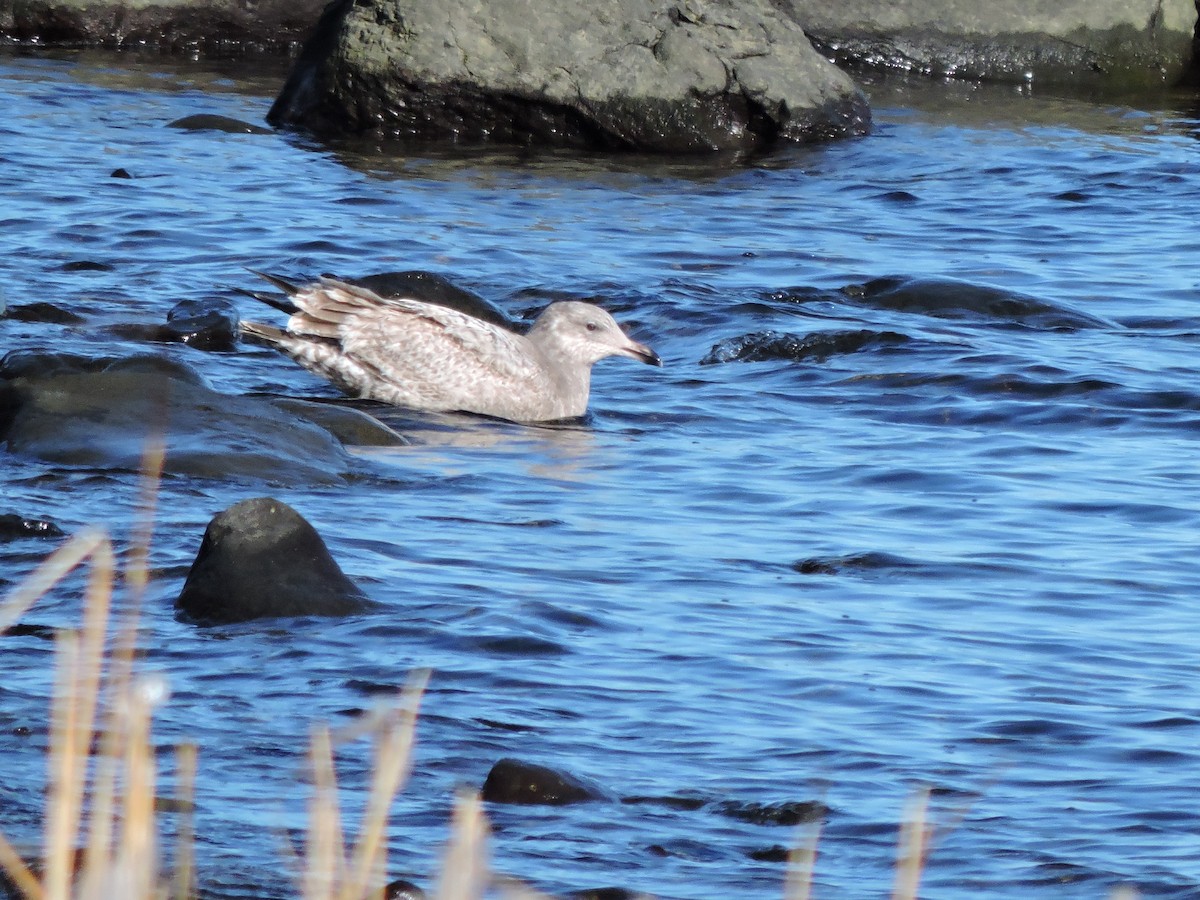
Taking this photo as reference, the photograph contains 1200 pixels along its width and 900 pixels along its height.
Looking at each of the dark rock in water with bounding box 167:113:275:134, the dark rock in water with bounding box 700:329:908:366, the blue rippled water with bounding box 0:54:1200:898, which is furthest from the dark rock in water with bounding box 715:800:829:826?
the dark rock in water with bounding box 167:113:275:134

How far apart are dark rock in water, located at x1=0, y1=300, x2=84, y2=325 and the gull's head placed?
2294 millimetres

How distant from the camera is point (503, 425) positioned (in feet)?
30.9

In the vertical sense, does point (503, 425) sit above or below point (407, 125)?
below

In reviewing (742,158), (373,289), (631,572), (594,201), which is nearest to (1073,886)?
(631,572)

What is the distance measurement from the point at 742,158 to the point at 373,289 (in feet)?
19.4

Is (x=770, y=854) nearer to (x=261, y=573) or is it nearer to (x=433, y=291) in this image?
(x=261, y=573)

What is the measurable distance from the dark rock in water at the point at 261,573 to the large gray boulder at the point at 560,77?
10.5 m

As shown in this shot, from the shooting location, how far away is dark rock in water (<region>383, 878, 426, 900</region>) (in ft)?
12.4

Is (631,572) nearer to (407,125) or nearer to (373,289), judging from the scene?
(373,289)

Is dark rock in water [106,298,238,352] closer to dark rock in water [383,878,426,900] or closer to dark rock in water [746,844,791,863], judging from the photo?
dark rock in water [746,844,791,863]

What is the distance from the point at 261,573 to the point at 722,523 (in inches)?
82.3

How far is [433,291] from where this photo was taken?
10875 mm

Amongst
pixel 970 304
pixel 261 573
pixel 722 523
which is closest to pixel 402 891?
pixel 261 573

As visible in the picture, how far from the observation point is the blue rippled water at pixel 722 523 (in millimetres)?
4668
